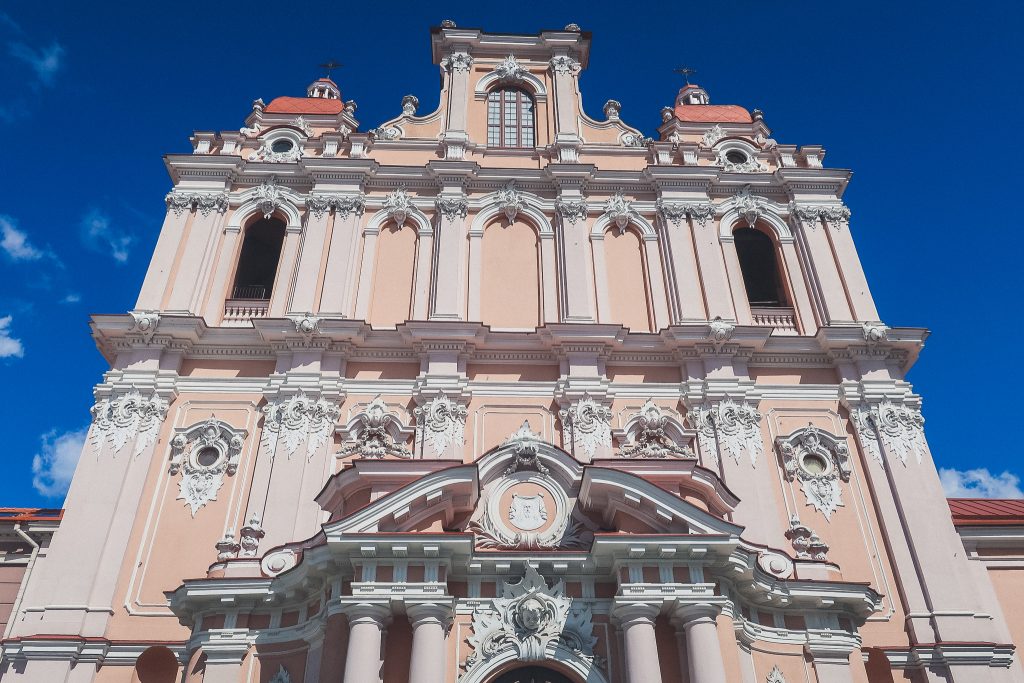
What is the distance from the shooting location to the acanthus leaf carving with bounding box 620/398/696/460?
15.9 meters

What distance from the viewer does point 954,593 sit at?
53.0ft

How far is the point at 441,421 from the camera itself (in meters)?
17.7

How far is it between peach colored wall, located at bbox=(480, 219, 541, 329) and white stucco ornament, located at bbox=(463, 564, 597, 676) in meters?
8.62

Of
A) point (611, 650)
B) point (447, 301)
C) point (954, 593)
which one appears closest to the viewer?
point (611, 650)

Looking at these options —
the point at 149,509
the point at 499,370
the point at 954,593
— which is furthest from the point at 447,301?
the point at 954,593

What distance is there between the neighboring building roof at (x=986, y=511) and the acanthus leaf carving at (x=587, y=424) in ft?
26.2

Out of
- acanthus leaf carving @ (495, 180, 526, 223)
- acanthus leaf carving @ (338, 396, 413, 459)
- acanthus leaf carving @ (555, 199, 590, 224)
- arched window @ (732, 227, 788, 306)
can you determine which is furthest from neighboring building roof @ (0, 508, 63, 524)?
arched window @ (732, 227, 788, 306)

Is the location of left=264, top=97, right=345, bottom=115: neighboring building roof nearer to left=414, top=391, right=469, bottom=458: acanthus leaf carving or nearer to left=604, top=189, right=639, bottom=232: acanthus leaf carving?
left=604, top=189, right=639, bottom=232: acanthus leaf carving

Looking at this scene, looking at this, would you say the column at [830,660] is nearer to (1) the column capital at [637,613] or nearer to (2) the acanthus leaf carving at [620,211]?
(1) the column capital at [637,613]

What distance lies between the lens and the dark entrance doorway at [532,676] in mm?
11766

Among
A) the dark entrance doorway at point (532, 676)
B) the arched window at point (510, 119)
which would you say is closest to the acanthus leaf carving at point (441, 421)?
the dark entrance doorway at point (532, 676)

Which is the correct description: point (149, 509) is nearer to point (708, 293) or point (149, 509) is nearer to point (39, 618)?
point (39, 618)

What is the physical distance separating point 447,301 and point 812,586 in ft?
34.2

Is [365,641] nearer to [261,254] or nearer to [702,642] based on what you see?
[702,642]
